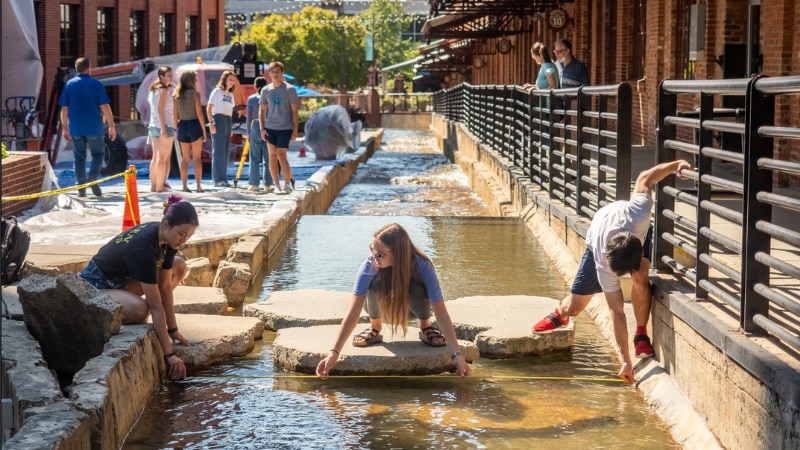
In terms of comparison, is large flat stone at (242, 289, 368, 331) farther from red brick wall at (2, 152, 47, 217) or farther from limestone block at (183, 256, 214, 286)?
red brick wall at (2, 152, 47, 217)

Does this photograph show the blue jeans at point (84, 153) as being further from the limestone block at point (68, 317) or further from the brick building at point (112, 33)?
the brick building at point (112, 33)

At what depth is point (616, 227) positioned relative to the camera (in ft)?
21.2

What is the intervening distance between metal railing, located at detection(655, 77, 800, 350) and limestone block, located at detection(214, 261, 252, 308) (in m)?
3.33

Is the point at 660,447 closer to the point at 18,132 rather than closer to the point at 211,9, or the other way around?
the point at 18,132

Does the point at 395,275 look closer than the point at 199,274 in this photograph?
Yes

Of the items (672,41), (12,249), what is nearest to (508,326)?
(12,249)

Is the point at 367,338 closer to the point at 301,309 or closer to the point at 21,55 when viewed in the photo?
the point at 301,309

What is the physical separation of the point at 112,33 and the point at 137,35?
102 inches

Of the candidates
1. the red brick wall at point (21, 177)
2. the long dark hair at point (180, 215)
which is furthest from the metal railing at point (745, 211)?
the red brick wall at point (21, 177)

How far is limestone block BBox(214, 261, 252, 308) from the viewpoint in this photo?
28.8 feet

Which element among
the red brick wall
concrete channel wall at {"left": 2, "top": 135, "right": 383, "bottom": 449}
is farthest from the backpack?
the red brick wall

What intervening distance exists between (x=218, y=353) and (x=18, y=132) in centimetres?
1659

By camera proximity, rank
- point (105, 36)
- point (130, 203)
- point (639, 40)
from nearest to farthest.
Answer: point (130, 203) < point (639, 40) < point (105, 36)

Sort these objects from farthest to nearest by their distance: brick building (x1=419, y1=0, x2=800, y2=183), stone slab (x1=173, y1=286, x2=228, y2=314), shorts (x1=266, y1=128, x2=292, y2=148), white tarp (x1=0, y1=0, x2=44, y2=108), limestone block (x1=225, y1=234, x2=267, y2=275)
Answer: white tarp (x1=0, y1=0, x2=44, y2=108)
shorts (x1=266, y1=128, x2=292, y2=148)
brick building (x1=419, y1=0, x2=800, y2=183)
limestone block (x1=225, y1=234, x2=267, y2=275)
stone slab (x1=173, y1=286, x2=228, y2=314)
